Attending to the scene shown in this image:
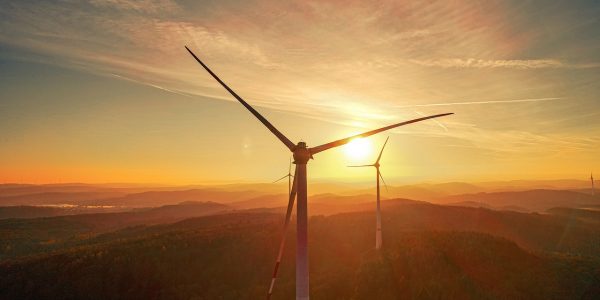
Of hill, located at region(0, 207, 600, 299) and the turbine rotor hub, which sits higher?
the turbine rotor hub

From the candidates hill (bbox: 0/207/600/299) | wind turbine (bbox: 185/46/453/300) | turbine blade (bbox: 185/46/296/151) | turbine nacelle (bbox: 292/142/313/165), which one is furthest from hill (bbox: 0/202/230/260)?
turbine nacelle (bbox: 292/142/313/165)

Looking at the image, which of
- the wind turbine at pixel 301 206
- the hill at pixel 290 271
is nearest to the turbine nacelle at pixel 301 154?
the wind turbine at pixel 301 206

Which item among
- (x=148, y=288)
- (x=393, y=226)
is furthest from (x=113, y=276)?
(x=393, y=226)

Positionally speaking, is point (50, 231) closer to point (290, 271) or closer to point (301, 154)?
point (290, 271)

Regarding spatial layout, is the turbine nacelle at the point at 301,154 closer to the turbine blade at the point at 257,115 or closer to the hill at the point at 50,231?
the turbine blade at the point at 257,115

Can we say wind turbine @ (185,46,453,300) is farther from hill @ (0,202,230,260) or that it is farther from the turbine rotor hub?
hill @ (0,202,230,260)

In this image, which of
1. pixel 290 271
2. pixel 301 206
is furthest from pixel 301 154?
pixel 290 271

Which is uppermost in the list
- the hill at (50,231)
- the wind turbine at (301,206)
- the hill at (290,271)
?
the wind turbine at (301,206)

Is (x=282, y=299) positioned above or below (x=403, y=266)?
below

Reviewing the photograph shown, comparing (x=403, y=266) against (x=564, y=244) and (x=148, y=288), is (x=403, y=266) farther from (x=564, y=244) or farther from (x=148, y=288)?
(x=564, y=244)

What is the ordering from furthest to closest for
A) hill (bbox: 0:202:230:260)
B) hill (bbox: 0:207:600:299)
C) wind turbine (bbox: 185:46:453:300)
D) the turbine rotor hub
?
1. hill (bbox: 0:202:230:260)
2. hill (bbox: 0:207:600:299)
3. the turbine rotor hub
4. wind turbine (bbox: 185:46:453:300)

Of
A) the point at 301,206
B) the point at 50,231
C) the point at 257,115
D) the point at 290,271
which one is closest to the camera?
the point at 301,206
